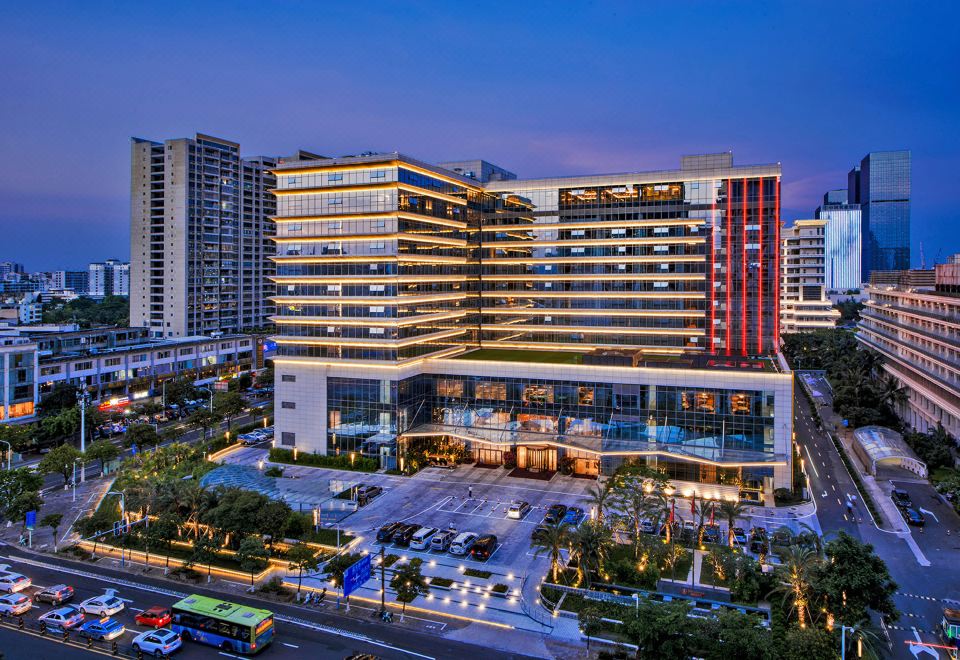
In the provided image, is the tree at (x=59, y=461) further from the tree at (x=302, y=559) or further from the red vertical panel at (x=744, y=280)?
the red vertical panel at (x=744, y=280)

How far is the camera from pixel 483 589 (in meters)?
39.5

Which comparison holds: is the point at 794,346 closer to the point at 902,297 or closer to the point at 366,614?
the point at 902,297

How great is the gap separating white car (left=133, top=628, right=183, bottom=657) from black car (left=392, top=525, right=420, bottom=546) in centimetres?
1656

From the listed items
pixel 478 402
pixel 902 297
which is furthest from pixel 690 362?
pixel 902 297

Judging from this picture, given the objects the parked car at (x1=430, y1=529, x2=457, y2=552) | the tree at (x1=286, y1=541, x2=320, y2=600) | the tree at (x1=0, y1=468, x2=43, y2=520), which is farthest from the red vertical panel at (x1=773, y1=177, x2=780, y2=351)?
the tree at (x1=0, y1=468, x2=43, y2=520)

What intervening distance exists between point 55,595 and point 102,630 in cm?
657

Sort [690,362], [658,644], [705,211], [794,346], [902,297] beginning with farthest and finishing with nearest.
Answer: [794,346] → [902,297] → [705,211] → [690,362] → [658,644]

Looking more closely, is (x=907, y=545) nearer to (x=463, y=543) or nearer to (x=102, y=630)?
(x=463, y=543)

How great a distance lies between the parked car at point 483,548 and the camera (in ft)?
144

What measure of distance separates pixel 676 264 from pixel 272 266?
368 feet

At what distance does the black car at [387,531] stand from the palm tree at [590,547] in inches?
584

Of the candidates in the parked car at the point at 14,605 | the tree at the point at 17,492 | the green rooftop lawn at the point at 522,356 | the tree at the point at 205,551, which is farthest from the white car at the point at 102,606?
the green rooftop lawn at the point at 522,356

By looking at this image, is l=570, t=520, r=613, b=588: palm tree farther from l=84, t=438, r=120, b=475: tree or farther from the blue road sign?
l=84, t=438, r=120, b=475: tree

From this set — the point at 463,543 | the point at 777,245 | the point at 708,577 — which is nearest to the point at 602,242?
the point at 777,245
